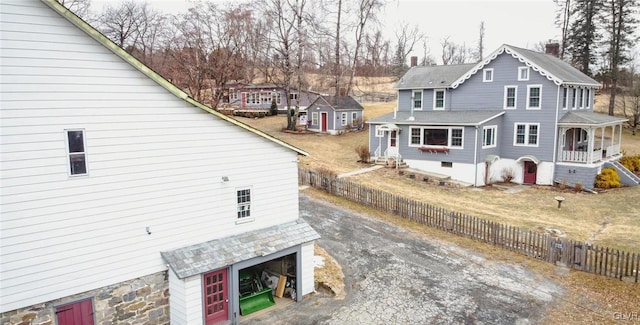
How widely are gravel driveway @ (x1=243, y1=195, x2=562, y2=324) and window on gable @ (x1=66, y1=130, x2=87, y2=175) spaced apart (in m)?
6.17

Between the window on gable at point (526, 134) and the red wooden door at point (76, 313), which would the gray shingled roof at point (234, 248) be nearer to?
the red wooden door at point (76, 313)

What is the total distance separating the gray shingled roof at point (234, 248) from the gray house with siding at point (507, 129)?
19893mm

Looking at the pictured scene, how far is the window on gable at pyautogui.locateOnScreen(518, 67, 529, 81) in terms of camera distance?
3101cm

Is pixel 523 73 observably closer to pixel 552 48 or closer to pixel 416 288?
pixel 552 48

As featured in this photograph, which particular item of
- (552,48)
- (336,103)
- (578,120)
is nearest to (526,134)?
(578,120)

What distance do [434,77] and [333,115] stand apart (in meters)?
12.8

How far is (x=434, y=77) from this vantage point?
36.4 m

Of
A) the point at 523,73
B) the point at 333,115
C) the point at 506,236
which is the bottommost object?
the point at 506,236

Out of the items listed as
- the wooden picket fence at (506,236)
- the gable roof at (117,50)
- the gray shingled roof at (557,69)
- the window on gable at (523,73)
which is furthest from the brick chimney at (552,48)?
the gable roof at (117,50)

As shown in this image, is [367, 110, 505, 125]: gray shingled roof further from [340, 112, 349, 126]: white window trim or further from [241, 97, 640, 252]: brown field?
[340, 112, 349, 126]: white window trim

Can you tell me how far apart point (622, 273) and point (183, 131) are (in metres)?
15.3

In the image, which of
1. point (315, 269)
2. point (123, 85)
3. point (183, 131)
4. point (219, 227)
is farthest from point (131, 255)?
point (315, 269)

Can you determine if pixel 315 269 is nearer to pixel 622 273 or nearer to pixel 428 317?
pixel 428 317

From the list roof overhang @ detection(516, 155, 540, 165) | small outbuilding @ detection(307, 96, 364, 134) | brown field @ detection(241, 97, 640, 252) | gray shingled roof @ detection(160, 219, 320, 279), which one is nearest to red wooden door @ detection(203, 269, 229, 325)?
→ gray shingled roof @ detection(160, 219, 320, 279)
